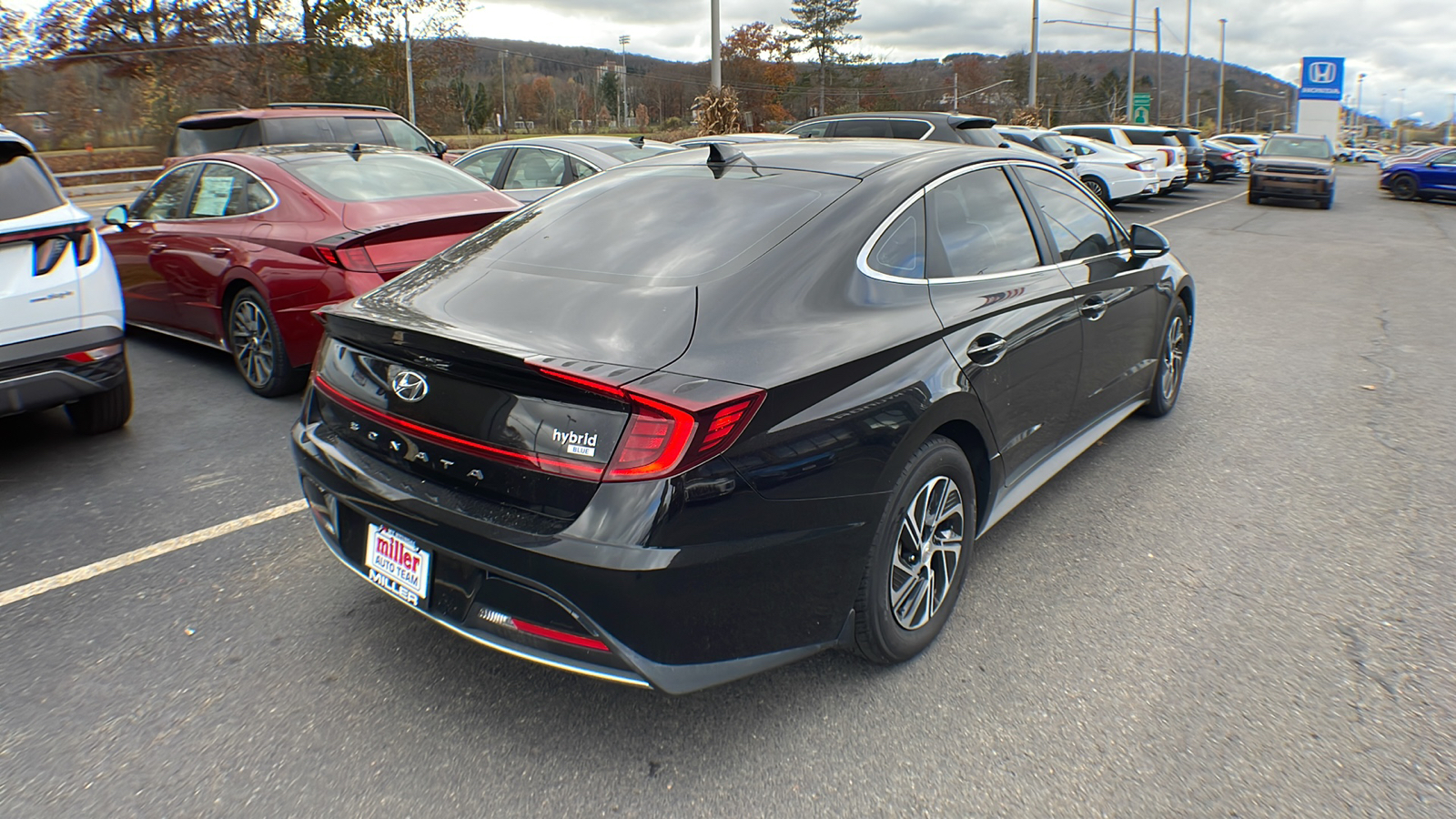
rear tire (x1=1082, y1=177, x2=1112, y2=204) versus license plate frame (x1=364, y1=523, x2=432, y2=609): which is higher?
rear tire (x1=1082, y1=177, x2=1112, y2=204)

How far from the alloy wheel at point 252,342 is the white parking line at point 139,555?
1.97 m

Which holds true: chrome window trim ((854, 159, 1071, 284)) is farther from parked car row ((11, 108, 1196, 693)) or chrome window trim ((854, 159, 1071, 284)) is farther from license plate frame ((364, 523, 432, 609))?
license plate frame ((364, 523, 432, 609))

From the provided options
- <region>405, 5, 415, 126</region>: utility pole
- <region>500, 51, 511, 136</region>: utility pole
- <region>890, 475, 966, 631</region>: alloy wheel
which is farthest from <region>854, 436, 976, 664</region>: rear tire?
<region>500, 51, 511, 136</region>: utility pole

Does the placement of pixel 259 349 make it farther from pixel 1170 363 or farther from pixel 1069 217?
pixel 1170 363

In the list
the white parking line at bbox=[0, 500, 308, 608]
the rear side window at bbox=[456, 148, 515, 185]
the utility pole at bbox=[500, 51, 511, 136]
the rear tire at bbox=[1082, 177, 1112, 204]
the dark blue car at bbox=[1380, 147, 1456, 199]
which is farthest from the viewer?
the utility pole at bbox=[500, 51, 511, 136]

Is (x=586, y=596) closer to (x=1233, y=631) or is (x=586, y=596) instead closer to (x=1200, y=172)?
(x=1233, y=631)

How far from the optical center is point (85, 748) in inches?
103

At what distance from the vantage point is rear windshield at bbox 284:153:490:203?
244 inches

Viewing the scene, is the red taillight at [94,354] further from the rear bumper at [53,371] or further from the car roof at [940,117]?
the car roof at [940,117]

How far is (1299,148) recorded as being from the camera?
2386 centimetres

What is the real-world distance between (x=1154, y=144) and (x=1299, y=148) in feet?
13.6

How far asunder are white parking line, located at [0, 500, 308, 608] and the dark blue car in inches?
1166

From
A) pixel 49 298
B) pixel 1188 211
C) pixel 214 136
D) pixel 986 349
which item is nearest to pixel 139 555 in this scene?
pixel 49 298

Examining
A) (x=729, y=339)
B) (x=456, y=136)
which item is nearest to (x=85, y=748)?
(x=729, y=339)
